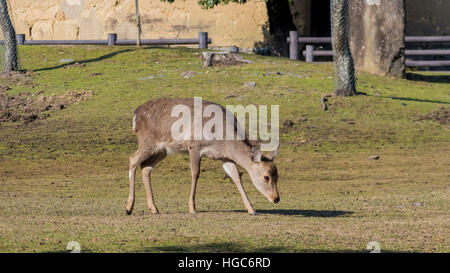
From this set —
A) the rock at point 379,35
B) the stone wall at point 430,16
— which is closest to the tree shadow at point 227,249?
the rock at point 379,35

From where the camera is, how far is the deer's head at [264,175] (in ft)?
37.0

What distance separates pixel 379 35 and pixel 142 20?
11132mm

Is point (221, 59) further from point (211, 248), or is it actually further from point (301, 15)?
point (211, 248)

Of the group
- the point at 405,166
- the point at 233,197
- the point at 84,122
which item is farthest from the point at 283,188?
the point at 84,122

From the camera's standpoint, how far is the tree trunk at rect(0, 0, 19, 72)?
2584 centimetres

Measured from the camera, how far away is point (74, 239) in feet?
29.4

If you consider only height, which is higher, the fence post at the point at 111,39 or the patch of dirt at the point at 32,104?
the fence post at the point at 111,39

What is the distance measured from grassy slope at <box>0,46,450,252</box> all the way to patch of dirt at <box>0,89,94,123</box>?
387mm

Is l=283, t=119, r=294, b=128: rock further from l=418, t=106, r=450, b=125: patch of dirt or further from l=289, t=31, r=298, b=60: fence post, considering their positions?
l=289, t=31, r=298, b=60: fence post

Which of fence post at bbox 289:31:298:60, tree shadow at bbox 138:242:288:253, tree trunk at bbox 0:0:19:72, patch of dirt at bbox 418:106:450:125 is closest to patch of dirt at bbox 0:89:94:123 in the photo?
tree trunk at bbox 0:0:19:72

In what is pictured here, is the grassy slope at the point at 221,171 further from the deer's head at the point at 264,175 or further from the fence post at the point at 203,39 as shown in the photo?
the fence post at the point at 203,39

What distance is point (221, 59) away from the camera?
25844mm

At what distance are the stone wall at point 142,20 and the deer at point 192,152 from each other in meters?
20.5

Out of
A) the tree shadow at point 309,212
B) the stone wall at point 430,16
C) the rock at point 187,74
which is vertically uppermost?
the stone wall at point 430,16
